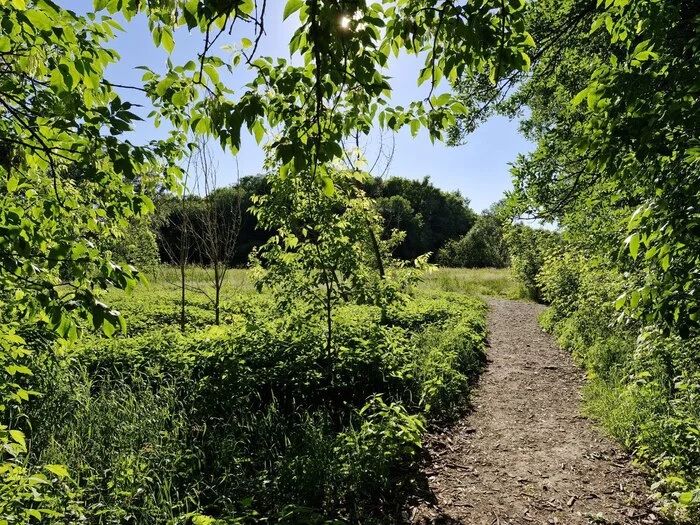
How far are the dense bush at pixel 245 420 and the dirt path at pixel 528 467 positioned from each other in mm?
390

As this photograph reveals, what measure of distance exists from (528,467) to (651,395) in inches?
68.6

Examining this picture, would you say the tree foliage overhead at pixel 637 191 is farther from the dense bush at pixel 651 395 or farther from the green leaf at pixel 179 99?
the green leaf at pixel 179 99

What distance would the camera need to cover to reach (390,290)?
6.38 metres

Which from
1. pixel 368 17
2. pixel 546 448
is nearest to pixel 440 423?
pixel 546 448

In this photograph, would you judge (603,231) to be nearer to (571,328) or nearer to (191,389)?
(191,389)

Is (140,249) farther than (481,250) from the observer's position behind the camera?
No

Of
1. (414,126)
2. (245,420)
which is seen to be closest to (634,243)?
(414,126)

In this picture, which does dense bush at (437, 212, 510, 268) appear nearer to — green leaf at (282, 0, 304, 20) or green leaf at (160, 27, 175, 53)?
green leaf at (160, 27, 175, 53)

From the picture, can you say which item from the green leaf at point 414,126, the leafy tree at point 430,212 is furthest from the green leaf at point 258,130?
the leafy tree at point 430,212

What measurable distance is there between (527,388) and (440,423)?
240cm

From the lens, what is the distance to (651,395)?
4891mm

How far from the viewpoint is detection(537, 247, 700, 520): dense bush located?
3.70m

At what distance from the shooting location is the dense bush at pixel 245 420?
3617 mm

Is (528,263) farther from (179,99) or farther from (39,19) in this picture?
(39,19)
